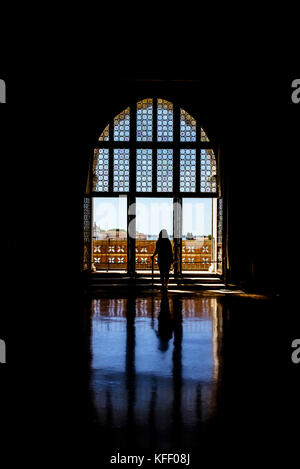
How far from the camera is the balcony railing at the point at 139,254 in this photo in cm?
1177

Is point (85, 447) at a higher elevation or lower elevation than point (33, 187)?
lower

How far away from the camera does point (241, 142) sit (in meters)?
9.95

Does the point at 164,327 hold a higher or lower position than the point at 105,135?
lower

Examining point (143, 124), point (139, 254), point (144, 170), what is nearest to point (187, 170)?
point (144, 170)

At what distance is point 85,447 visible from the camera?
6.74ft

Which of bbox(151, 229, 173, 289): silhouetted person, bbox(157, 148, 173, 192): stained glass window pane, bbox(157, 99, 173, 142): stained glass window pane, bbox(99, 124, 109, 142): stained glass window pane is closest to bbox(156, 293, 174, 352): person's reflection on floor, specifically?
bbox(151, 229, 173, 289): silhouetted person

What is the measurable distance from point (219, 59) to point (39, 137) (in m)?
4.69

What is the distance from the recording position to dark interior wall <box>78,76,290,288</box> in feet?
29.9

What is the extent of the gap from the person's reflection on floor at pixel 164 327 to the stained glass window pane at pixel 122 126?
5541 mm

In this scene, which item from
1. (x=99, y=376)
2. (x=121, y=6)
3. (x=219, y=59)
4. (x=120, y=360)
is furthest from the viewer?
(x=219, y=59)

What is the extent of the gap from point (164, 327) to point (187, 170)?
649 cm

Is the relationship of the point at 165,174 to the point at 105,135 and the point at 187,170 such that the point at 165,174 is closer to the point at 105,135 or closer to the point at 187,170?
the point at 187,170

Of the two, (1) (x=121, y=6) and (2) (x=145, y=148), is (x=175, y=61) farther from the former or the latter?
(2) (x=145, y=148)

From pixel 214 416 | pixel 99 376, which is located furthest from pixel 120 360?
pixel 214 416
